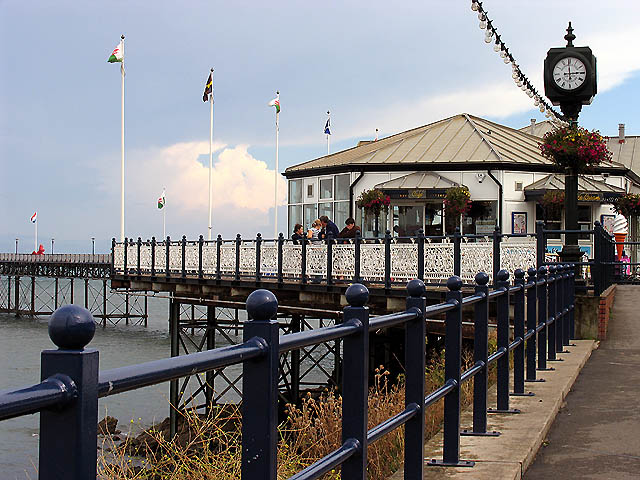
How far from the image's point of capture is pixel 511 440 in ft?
22.2

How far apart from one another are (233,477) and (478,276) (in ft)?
8.24

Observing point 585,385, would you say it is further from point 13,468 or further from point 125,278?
point 125,278

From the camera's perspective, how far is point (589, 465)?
6.34 m

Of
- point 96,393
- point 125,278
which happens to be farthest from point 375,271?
point 96,393

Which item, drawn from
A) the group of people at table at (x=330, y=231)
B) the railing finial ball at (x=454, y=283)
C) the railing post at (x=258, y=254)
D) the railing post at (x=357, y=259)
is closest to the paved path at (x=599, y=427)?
the railing finial ball at (x=454, y=283)

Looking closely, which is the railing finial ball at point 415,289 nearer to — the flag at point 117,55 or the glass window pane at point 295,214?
the glass window pane at point 295,214

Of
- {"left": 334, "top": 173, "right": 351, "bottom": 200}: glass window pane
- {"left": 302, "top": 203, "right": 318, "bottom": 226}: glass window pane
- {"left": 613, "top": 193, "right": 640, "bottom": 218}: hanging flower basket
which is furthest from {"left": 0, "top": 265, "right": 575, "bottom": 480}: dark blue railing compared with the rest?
{"left": 302, "top": 203, "right": 318, "bottom": 226}: glass window pane

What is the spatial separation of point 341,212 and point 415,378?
32527mm

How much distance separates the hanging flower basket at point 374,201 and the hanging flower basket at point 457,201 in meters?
2.23

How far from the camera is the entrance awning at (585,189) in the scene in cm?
3347

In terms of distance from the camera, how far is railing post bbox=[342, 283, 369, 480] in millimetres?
3748

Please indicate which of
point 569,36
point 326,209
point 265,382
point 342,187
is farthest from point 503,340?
point 326,209

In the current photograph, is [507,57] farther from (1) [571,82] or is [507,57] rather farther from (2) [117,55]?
(2) [117,55]

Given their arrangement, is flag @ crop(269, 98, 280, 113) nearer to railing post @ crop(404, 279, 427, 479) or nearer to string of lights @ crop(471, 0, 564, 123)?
string of lights @ crop(471, 0, 564, 123)
